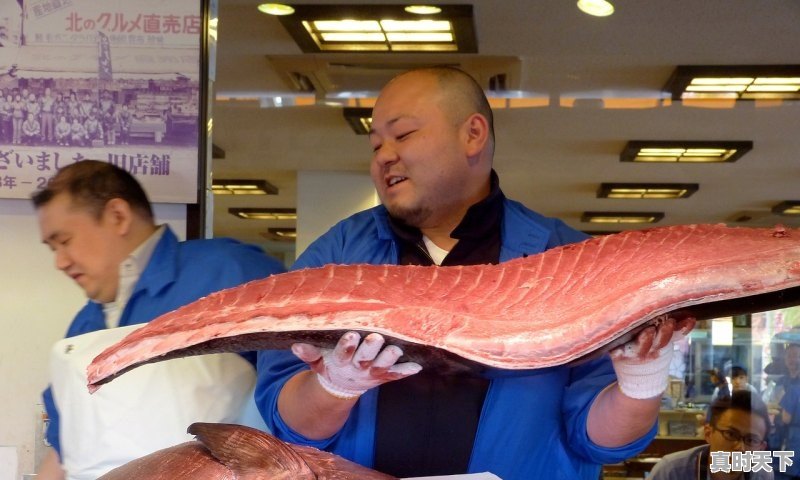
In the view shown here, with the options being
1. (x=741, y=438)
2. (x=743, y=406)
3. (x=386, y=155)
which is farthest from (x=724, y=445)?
(x=386, y=155)

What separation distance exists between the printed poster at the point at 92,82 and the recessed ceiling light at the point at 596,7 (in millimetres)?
1869

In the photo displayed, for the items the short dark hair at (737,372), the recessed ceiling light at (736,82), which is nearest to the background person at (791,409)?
the short dark hair at (737,372)

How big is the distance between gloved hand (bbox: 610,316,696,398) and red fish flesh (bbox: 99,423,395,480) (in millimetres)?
457

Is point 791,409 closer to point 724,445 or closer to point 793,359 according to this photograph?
point 793,359

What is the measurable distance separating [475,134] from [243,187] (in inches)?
222

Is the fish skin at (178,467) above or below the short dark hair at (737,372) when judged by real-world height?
above

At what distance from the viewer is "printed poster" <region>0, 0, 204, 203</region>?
298 cm

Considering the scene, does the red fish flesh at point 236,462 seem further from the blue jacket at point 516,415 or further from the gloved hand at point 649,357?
the gloved hand at point 649,357

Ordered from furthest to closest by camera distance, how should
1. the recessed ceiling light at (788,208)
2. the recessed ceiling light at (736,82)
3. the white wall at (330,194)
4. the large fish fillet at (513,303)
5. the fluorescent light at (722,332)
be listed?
→ the recessed ceiling light at (788,208) → the white wall at (330,194) → the fluorescent light at (722,332) → the recessed ceiling light at (736,82) → the large fish fillet at (513,303)

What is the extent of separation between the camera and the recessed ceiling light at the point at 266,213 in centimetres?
813

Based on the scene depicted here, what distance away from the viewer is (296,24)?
4.16 m

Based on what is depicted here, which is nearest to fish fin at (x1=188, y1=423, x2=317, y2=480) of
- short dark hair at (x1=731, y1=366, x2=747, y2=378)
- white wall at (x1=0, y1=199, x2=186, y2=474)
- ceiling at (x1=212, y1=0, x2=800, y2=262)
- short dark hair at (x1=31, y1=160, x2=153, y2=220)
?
short dark hair at (x1=31, y1=160, x2=153, y2=220)

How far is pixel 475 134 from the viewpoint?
7.18 ft

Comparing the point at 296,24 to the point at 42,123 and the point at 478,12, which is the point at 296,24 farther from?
the point at 42,123
